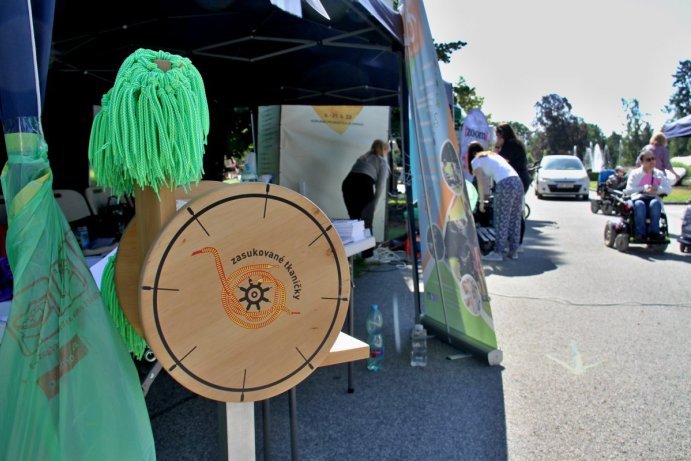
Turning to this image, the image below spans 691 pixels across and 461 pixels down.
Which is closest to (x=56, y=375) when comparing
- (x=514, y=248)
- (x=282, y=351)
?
(x=282, y=351)

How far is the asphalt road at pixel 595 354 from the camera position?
9.18ft

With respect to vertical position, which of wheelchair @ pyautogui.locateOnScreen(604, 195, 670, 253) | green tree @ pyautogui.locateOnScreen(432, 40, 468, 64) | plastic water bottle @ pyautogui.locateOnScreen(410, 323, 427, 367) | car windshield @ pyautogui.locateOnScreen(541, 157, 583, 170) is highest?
green tree @ pyautogui.locateOnScreen(432, 40, 468, 64)

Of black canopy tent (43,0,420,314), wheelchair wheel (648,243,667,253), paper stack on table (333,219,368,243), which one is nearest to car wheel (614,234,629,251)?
wheelchair wheel (648,243,667,253)

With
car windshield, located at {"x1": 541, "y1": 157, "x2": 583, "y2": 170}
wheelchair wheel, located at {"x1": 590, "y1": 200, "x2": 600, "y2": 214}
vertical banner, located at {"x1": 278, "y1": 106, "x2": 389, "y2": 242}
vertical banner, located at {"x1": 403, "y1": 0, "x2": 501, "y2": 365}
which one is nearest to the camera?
vertical banner, located at {"x1": 403, "y1": 0, "x2": 501, "y2": 365}

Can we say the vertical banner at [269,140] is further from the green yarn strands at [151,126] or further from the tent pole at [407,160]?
the green yarn strands at [151,126]

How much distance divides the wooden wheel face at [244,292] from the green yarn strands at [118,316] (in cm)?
35

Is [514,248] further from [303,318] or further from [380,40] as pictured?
[303,318]

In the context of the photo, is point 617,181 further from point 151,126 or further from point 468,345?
point 151,126

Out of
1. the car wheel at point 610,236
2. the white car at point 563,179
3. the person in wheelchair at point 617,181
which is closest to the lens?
the car wheel at point 610,236

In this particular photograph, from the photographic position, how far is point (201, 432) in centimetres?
289

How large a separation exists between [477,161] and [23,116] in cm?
616

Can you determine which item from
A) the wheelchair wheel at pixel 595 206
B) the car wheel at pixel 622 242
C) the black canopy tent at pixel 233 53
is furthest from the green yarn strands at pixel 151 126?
the wheelchair wheel at pixel 595 206

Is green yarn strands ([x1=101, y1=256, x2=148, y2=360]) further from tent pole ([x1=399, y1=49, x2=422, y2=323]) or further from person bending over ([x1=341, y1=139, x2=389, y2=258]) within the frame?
person bending over ([x1=341, y1=139, x2=389, y2=258])

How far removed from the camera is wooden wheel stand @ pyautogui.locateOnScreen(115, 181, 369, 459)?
4.08ft
